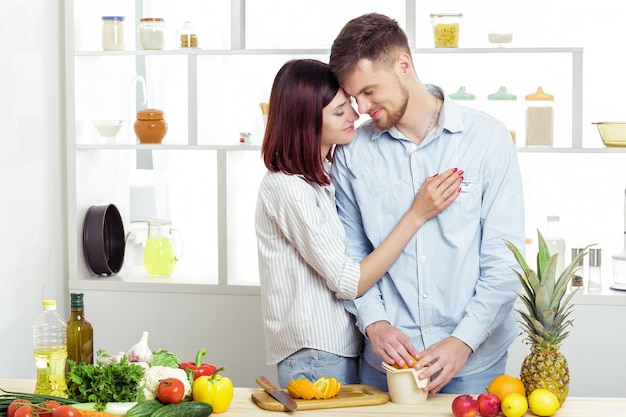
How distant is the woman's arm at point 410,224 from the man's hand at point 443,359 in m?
0.25

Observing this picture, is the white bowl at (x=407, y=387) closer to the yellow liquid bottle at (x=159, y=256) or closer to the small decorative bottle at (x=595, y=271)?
the small decorative bottle at (x=595, y=271)

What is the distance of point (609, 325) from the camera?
3436mm

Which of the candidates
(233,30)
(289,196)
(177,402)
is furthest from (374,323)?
(233,30)

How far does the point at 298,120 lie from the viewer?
2316 mm

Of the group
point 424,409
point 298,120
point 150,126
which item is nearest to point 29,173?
point 150,126

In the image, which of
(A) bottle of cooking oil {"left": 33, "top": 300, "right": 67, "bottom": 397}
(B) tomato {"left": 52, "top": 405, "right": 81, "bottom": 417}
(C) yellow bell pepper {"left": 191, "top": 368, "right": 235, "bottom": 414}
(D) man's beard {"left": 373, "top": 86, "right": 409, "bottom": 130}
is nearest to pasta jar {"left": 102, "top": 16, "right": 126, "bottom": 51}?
(D) man's beard {"left": 373, "top": 86, "right": 409, "bottom": 130}

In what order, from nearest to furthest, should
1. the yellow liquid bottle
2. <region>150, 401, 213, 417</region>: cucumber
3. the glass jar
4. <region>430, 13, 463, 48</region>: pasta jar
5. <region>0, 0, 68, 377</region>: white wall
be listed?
<region>150, 401, 213, 417</region>: cucumber < <region>0, 0, 68, 377</region>: white wall < <region>430, 13, 463, 48</region>: pasta jar < the glass jar < the yellow liquid bottle

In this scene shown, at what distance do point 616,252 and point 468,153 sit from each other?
1766 millimetres

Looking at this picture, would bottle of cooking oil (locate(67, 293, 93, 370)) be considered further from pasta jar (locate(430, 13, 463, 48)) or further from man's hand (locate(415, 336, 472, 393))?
pasta jar (locate(430, 13, 463, 48))

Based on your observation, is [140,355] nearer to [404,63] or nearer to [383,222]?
[383,222]

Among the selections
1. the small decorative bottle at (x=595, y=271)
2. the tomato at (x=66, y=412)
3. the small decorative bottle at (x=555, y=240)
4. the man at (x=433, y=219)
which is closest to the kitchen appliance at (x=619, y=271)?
the small decorative bottle at (x=595, y=271)

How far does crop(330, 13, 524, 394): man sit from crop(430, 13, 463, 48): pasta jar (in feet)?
3.55

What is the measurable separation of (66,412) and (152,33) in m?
2.19

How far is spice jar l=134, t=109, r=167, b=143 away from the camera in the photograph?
3625mm
